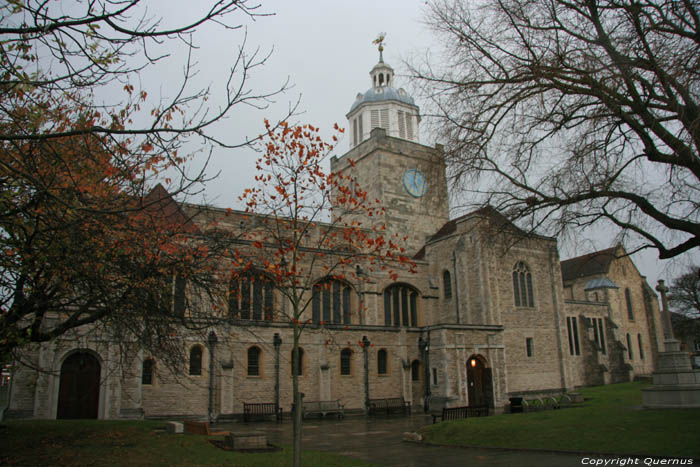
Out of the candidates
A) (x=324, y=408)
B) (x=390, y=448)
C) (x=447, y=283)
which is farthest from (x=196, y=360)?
(x=447, y=283)

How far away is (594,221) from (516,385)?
78.8 ft

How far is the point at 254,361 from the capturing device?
83.1ft

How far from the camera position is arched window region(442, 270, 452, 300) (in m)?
34.8

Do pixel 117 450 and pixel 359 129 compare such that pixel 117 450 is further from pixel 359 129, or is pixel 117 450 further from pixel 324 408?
pixel 359 129

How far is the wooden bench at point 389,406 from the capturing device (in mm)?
26525

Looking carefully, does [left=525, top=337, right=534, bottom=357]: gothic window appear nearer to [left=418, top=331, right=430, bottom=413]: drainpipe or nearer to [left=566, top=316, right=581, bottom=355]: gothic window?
[left=566, top=316, right=581, bottom=355]: gothic window

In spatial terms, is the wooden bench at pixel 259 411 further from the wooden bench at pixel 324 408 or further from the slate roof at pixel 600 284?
the slate roof at pixel 600 284

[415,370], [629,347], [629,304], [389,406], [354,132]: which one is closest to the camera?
[389,406]

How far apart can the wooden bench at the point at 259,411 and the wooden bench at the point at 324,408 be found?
143 cm

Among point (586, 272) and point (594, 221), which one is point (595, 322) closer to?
point (586, 272)

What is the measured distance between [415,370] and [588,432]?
1694cm

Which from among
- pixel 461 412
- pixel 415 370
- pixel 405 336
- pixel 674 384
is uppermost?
pixel 405 336

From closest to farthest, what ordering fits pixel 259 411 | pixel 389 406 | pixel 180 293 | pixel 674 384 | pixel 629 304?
pixel 180 293
pixel 674 384
pixel 259 411
pixel 389 406
pixel 629 304

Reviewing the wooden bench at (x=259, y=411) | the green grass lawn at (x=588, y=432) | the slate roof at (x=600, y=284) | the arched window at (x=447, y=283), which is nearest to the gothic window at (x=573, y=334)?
the slate roof at (x=600, y=284)
